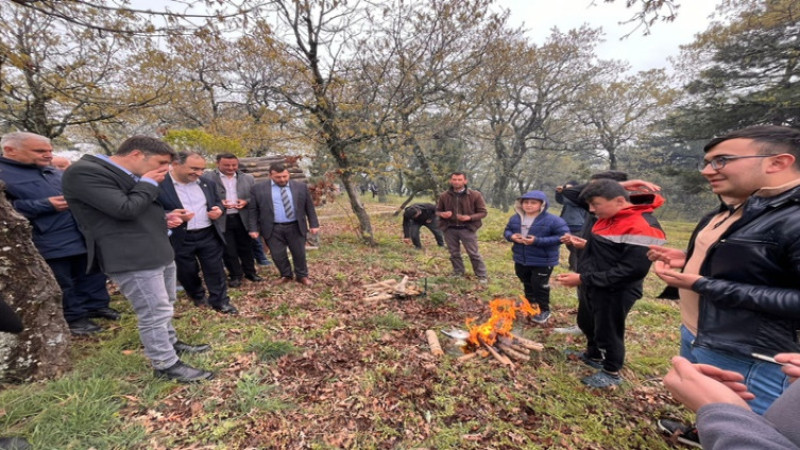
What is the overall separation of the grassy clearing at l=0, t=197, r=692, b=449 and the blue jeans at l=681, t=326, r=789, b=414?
116 centimetres

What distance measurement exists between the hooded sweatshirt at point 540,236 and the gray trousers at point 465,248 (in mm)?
1478

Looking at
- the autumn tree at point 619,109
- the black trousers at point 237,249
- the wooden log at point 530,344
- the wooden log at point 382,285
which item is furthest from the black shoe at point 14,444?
the autumn tree at point 619,109

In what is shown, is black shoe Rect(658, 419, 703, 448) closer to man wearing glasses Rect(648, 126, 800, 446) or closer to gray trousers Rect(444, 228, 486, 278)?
man wearing glasses Rect(648, 126, 800, 446)

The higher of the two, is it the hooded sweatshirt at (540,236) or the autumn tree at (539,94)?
the autumn tree at (539,94)

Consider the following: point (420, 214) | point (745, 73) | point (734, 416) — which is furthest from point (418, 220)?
point (745, 73)

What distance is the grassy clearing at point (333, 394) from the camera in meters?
2.45

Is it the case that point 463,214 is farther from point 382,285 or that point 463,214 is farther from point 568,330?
point 568,330

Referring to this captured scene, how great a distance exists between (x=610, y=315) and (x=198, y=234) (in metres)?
4.96

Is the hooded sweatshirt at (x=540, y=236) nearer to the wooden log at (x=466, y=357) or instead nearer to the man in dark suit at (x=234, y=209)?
the wooden log at (x=466, y=357)

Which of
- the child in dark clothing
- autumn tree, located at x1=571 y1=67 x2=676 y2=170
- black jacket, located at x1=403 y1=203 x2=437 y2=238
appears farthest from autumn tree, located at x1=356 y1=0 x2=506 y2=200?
autumn tree, located at x1=571 y1=67 x2=676 y2=170

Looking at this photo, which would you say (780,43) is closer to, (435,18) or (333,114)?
(435,18)

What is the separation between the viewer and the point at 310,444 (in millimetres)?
2422

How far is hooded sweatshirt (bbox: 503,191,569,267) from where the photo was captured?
427 cm

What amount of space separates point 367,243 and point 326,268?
254 centimetres
